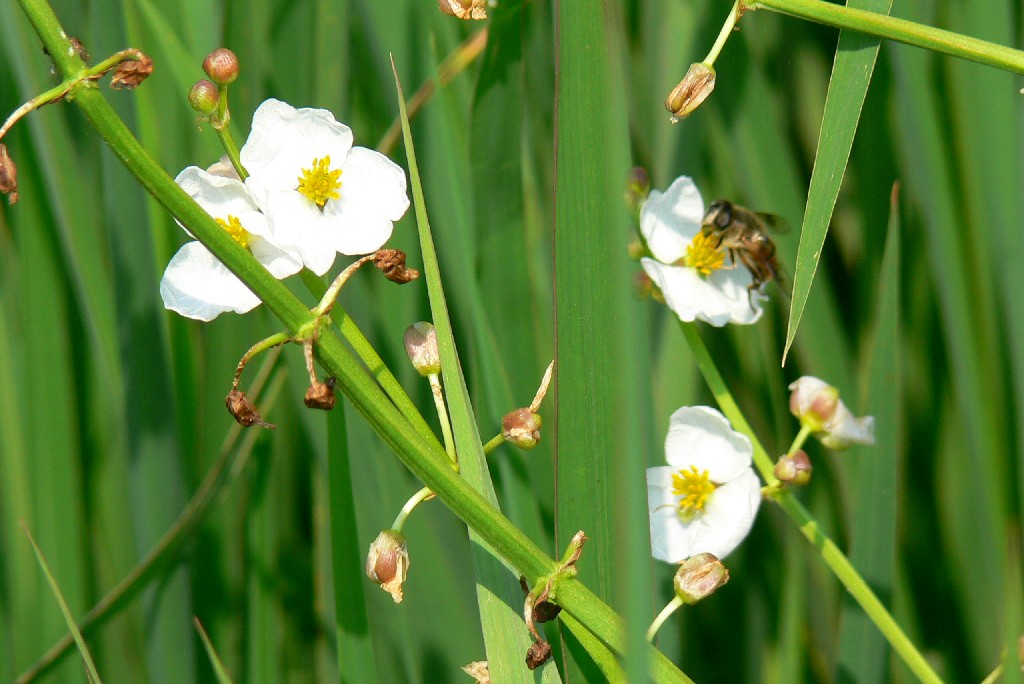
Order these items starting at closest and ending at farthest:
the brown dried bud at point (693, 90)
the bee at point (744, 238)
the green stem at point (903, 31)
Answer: the green stem at point (903, 31) < the brown dried bud at point (693, 90) < the bee at point (744, 238)

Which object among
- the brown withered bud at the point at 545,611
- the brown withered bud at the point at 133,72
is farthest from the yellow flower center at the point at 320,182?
the brown withered bud at the point at 545,611

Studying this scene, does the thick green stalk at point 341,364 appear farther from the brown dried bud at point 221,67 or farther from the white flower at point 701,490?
the white flower at point 701,490

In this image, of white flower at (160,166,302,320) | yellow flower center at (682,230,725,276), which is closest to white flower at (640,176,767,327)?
yellow flower center at (682,230,725,276)

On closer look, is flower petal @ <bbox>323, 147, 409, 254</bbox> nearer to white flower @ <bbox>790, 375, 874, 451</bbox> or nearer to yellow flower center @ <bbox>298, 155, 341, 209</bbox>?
yellow flower center @ <bbox>298, 155, 341, 209</bbox>

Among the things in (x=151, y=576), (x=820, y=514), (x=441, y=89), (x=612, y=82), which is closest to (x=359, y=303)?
(x=441, y=89)

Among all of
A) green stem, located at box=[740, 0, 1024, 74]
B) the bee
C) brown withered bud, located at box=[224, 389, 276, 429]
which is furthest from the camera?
the bee

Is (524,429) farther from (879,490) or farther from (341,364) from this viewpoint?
(879,490)

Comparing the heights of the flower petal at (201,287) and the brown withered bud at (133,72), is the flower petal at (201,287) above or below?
below
